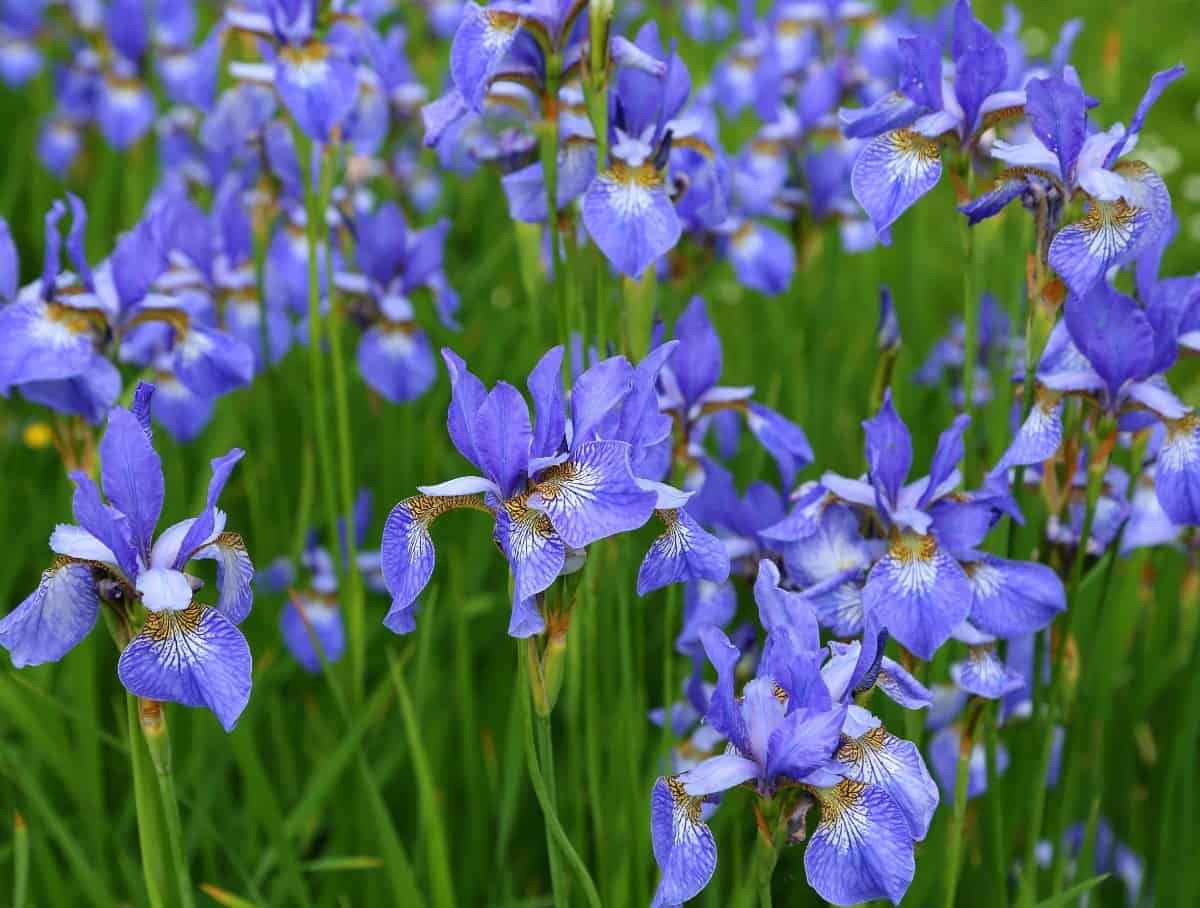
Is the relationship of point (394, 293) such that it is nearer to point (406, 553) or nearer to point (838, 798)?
point (406, 553)

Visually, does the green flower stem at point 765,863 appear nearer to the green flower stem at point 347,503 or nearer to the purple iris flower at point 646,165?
the purple iris flower at point 646,165

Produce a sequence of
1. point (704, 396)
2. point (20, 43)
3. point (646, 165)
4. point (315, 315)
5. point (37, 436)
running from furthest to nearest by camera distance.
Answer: point (20, 43) → point (37, 436) → point (315, 315) → point (704, 396) → point (646, 165)

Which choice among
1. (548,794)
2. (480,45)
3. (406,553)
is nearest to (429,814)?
(548,794)

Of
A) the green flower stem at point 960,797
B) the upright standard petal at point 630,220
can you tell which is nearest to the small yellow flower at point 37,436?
the upright standard petal at point 630,220

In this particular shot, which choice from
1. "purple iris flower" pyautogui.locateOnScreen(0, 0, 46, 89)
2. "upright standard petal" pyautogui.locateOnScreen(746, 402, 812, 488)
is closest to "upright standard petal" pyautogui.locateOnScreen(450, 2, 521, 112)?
"upright standard petal" pyautogui.locateOnScreen(746, 402, 812, 488)

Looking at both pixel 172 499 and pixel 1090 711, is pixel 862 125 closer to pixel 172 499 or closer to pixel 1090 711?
pixel 1090 711

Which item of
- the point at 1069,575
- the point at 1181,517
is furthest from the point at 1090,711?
the point at 1181,517
